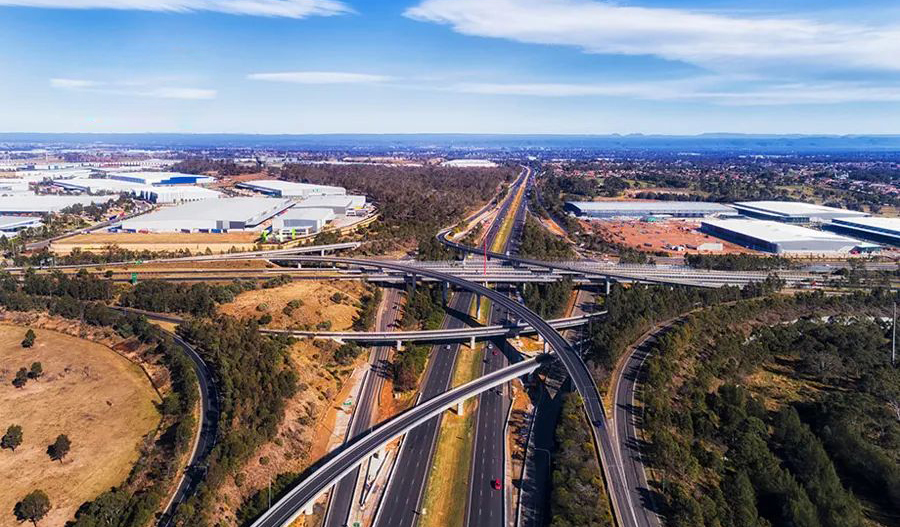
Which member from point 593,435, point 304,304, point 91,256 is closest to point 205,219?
point 91,256

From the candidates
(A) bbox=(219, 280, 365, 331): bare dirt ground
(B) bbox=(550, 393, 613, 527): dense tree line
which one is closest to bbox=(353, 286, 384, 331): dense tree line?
(A) bbox=(219, 280, 365, 331): bare dirt ground

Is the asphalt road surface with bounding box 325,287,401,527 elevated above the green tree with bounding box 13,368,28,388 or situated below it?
below

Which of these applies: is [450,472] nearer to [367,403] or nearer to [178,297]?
[367,403]

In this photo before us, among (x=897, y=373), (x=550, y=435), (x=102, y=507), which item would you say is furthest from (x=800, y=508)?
(x=102, y=507)

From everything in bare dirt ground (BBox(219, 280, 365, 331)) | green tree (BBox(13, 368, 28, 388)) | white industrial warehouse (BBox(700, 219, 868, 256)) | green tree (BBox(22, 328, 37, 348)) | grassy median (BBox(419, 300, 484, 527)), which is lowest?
grassy median (BBox(419, 300, 484, 527))

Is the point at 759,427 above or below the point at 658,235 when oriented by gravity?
below

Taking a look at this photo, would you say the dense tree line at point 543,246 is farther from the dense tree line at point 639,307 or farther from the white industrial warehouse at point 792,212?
the white industrial warehouse at point 792,212

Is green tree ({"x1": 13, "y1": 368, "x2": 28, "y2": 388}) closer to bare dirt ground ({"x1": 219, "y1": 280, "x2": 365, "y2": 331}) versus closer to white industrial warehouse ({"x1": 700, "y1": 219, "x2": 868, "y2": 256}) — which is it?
bare dirt ground ({"x1": 219, "y1": 280, "x2": 365, "y2": 331})
